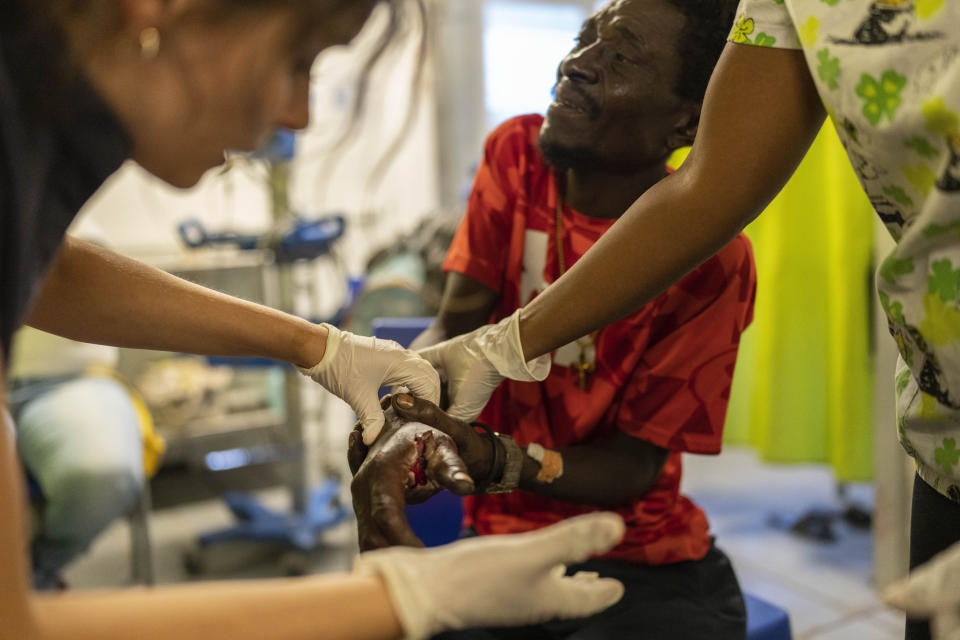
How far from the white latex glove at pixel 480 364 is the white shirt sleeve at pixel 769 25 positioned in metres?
0.41

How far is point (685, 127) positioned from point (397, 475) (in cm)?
61

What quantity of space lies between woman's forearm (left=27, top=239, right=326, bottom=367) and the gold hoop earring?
0.38 m

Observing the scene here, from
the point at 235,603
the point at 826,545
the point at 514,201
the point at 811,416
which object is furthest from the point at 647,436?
the point at 826,545

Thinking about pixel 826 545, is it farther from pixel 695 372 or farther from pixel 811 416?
pixel 695 372

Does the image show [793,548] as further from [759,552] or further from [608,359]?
[608,359]

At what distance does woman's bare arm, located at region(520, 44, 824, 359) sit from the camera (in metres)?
0.75

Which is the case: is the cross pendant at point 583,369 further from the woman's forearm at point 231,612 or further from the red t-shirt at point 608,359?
the woman's forearm at point 231,612

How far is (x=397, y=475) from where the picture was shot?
82 cm

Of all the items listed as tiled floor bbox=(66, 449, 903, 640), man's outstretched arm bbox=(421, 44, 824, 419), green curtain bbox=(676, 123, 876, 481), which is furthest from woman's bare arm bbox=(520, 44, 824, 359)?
green curtain bbox=(676, 123, 876, 481)

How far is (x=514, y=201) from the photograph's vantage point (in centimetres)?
115

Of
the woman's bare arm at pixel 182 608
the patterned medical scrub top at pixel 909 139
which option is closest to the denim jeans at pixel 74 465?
the woman's bare arm at pixel 182 608

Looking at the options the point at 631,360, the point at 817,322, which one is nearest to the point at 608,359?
the point at 631,360

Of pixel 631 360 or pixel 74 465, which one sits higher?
pixel 631 360

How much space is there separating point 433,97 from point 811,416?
2.04m
